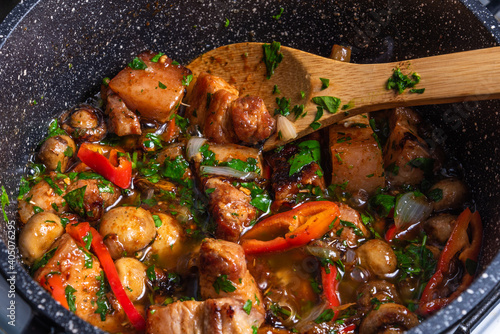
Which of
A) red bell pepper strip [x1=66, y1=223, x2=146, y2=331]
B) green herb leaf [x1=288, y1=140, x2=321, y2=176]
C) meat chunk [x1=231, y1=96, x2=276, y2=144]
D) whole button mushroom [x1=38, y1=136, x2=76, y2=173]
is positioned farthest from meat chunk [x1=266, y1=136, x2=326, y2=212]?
whole button mushroom [x1=38, y1=136, x2=76, y2=173]

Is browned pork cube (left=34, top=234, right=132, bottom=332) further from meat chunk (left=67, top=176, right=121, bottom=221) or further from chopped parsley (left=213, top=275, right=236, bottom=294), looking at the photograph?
chopped parsley (left=213, top=275, right=236, bottom=294)

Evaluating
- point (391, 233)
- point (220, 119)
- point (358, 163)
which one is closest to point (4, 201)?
point (220, 119)

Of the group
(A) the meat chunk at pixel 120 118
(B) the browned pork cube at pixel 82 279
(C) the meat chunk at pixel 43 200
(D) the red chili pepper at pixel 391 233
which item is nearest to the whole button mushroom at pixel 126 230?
(B) the browned pork cube at pixel 82 279

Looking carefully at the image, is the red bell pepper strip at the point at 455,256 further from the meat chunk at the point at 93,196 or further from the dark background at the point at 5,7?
the dark background at the point at 5,7

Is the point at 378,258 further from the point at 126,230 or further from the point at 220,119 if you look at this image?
the point at 126,230

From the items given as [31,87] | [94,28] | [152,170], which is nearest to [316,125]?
[152,170]
